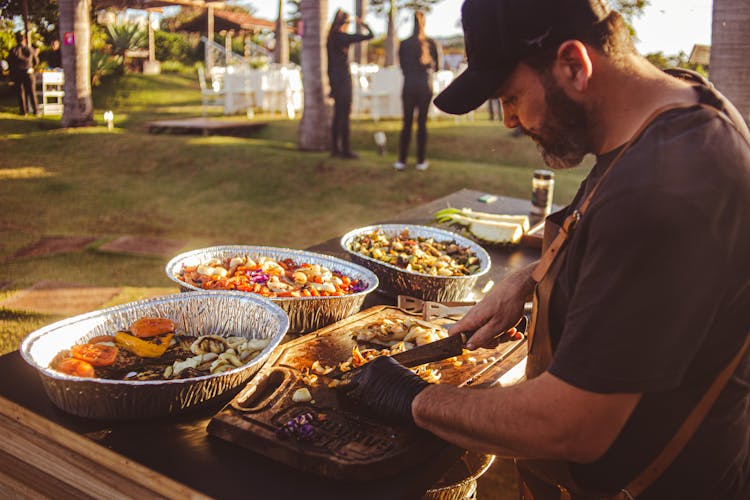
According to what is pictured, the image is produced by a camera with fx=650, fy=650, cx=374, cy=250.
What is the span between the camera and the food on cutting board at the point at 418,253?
2.59 m

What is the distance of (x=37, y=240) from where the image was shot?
423cm

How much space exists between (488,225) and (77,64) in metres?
2.46

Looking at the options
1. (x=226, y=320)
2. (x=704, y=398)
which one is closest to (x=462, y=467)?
(x=226, y=320)

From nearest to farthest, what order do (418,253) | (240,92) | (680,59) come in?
(418,253)
(680,59)
(240,92)

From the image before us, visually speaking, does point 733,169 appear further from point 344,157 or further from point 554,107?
point 344,157

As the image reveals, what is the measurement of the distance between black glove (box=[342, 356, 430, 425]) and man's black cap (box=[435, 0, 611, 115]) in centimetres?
64

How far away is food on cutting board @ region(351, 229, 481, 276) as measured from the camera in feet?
8.50

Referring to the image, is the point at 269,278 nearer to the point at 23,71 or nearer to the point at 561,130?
the point at 561,130

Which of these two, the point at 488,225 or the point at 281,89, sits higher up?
the point at 281,89

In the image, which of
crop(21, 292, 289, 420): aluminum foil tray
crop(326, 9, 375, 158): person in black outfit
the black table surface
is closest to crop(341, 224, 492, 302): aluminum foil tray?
crop(21, 292, 289, 420): aluminum foil tray

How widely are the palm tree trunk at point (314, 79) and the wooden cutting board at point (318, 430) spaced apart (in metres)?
8.37

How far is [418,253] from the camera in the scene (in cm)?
272

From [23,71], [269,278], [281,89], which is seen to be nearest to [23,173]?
[23,71]

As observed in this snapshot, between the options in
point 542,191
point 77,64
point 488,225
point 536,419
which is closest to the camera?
point 536,419
